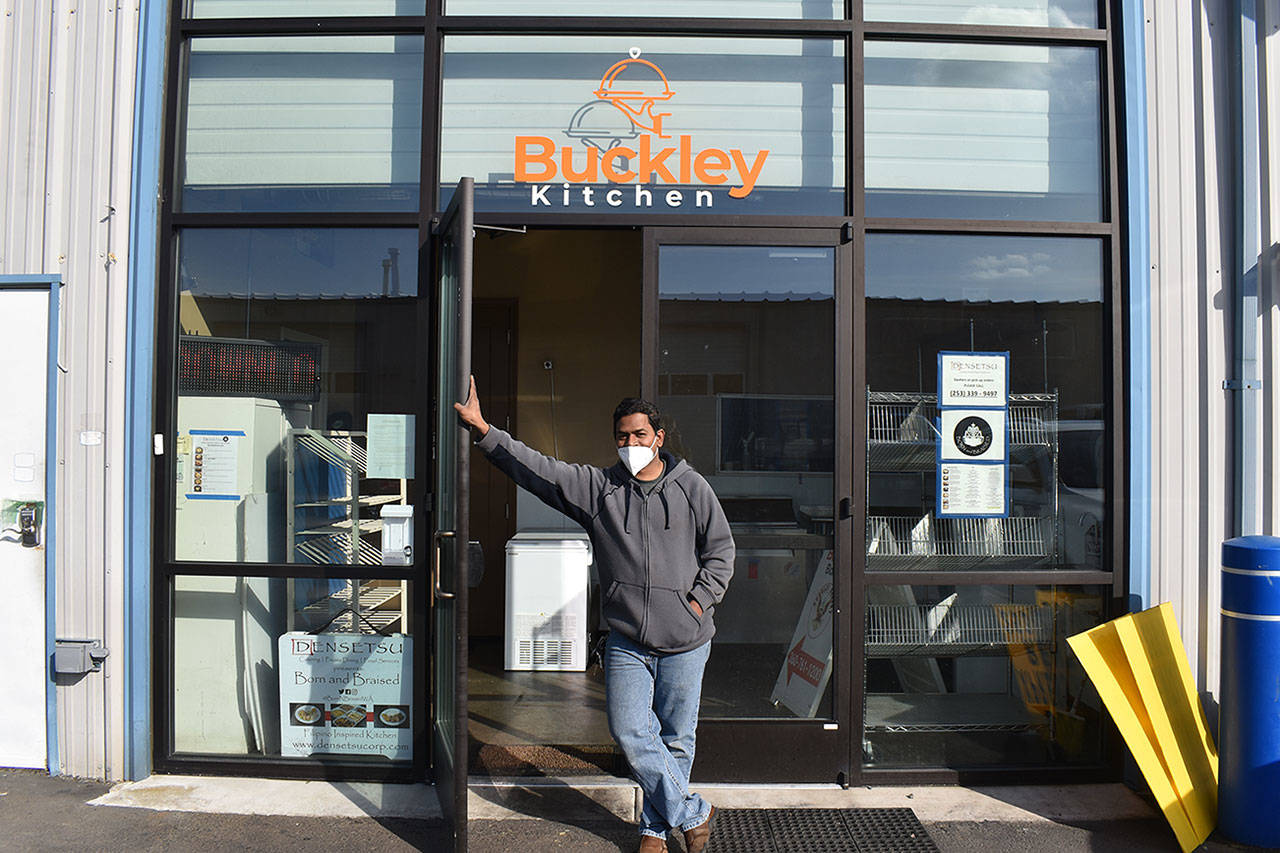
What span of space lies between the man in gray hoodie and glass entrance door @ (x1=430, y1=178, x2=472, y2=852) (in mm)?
196

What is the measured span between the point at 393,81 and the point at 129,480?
2.26 m

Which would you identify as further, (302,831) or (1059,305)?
(1059,305)

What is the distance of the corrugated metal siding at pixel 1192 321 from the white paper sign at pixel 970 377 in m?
0.69

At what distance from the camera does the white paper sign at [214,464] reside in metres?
4.01

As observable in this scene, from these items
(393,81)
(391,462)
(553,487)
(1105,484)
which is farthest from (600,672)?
(393,81)

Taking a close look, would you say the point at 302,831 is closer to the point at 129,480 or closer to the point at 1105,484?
the point at 129,480

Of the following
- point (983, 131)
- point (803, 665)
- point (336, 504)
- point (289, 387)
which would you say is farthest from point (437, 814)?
point (983, 131)


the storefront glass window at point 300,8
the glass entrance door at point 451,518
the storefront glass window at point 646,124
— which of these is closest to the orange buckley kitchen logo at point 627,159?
the storefront glass window at point 646,124

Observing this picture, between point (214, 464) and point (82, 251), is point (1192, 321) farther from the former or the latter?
point (82, 251)

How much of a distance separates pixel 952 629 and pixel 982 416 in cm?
104

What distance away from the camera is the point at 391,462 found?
13.0 feet

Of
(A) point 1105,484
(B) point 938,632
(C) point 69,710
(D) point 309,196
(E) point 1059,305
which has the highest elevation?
(D) point 309,196

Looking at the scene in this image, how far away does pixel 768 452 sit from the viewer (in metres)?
3.91

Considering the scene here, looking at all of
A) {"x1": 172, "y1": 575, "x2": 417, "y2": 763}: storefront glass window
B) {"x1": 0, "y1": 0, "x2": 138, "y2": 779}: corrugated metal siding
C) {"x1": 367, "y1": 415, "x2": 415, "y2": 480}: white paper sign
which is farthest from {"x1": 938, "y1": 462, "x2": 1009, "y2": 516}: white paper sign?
{"x1": 0, "y1": 0, "x2": 138, "y2": 779}: corrugated metal siding
